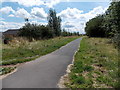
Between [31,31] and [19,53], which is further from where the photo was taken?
[31,31]

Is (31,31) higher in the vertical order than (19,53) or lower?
higher

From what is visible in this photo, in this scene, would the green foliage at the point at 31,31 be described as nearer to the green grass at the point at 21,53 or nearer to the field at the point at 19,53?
the field at the point at 19,53

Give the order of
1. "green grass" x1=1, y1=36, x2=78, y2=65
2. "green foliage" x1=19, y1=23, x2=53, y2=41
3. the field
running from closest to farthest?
the field
"green grass" x1=1, y1=36, x2=78, y2=65
"green foliage" x1=19, y1=23, x2=53, y2=41


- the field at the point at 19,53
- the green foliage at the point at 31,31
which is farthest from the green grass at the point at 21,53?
the green foliage at the point at 31,31

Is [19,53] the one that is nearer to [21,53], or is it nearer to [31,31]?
[21,53]

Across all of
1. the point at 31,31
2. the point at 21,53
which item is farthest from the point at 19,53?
the point at 31,31

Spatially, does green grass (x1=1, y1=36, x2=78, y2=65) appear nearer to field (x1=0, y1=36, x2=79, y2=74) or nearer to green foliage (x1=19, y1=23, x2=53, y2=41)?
field (x1=0, y1=36, x2=79, y2=74)

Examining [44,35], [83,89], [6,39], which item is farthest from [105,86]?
[44,35]

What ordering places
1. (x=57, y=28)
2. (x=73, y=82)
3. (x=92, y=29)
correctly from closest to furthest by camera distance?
1. (x=73, y=82)
2. (x=92, y=29)
3. (x=57, y=28)

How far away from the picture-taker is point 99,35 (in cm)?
5181

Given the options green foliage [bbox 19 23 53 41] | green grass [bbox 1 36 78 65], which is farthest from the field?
green foliage [bbox 19 23 53 41]

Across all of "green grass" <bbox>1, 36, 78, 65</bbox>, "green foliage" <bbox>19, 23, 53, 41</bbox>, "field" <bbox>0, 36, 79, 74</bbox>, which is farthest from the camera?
"green foliage" <bbox>19, 23, 53, 41</bbox>

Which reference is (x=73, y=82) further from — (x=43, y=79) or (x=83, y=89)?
(x=43, y=79)

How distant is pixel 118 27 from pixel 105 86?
9.61 ft
